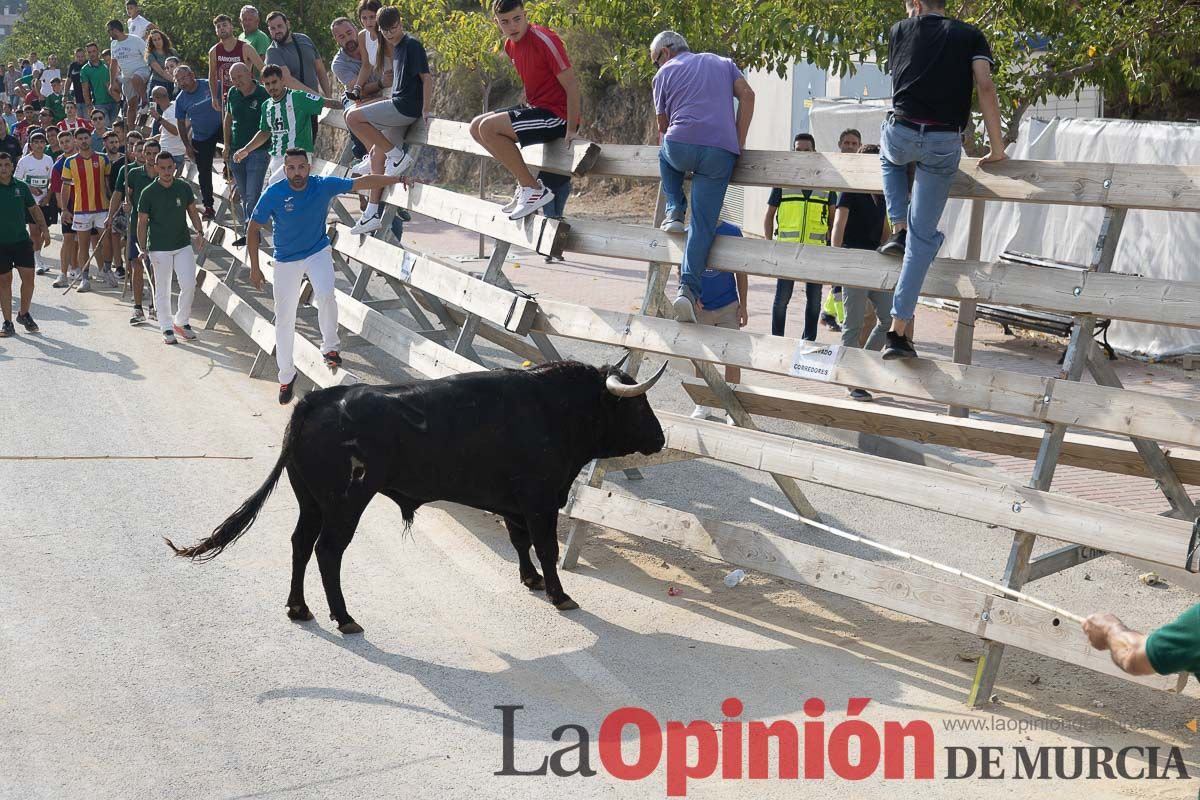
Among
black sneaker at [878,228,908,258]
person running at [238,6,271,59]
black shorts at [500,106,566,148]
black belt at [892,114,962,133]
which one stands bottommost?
black sneaker at [878,228,908,258]

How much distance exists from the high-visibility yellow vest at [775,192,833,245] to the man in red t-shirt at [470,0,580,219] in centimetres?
443

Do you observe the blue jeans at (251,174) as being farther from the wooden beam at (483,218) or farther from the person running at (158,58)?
the person running at (158,58)

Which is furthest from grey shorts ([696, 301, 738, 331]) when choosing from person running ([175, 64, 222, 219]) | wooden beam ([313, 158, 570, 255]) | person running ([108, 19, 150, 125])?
person running ([108, 19, 150, 125])

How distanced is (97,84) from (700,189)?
60.2ft

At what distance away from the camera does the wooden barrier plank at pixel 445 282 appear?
7.94 m

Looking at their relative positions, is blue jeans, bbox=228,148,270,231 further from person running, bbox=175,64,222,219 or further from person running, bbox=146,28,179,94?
person running, bbox=146,28,179,94

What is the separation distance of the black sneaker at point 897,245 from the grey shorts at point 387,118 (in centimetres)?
509

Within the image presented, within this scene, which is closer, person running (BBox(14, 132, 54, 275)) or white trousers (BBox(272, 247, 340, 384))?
white trousers (BBox(272, 247, 340, 384))

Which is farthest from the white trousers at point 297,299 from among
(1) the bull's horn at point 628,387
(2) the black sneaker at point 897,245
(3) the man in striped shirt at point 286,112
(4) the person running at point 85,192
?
(4) the person running at point 85,192

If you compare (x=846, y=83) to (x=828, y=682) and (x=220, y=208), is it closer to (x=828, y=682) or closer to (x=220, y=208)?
(x=220, y=208)

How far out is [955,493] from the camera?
5.91 m

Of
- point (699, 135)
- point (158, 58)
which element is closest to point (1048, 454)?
point (699, 135)

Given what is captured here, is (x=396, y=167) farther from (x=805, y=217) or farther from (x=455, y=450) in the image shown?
(x=455, y=450)

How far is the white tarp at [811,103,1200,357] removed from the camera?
13.1 metres
